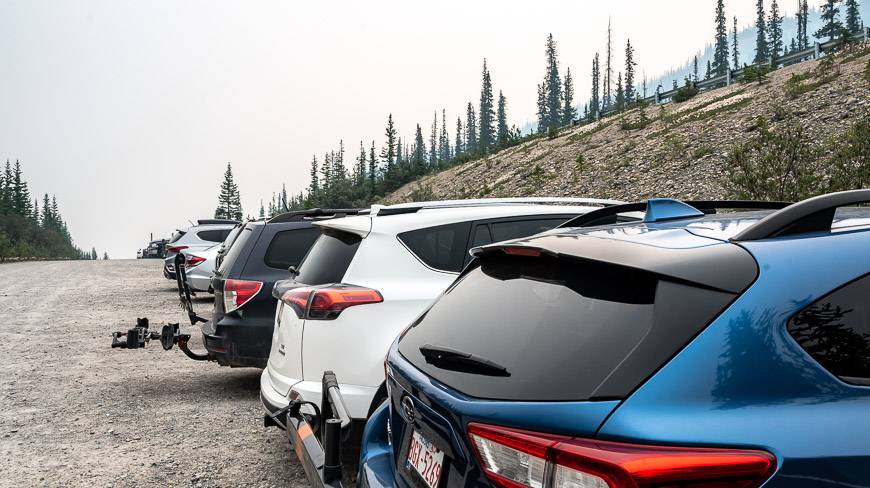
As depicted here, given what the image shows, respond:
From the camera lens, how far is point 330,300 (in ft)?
14.8

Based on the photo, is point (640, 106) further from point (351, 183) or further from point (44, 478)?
point (351, 183)

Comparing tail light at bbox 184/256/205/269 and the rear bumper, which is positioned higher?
tail light at bbox 184/256/205/269

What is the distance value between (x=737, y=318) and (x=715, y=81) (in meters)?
45.2

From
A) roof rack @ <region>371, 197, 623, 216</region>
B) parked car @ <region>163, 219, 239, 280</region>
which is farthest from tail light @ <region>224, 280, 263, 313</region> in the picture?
parked car @ <region>163, 219, 239, 280</region>

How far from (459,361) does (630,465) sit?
2.35 feet

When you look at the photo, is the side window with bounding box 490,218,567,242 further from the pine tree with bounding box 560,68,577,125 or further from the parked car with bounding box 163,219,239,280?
the pine tree with bounding box 560,68,577,125

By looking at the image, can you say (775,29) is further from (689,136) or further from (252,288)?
(252,288)

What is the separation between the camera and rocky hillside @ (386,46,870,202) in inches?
977

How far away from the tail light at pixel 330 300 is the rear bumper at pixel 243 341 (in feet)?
7.55

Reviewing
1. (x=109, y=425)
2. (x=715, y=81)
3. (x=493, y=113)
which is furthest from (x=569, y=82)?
(x=109, y=425)

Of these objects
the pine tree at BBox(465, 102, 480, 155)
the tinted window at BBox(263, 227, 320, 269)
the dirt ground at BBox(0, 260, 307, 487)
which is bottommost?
the dirt ground at BBox(0, 260, 307, 487)

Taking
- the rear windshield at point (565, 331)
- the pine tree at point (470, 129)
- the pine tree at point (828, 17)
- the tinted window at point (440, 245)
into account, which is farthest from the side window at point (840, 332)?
the pine tree at point (470, 129)

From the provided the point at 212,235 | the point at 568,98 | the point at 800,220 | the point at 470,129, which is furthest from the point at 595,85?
the point at 800,220

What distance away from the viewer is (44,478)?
17.0ft
